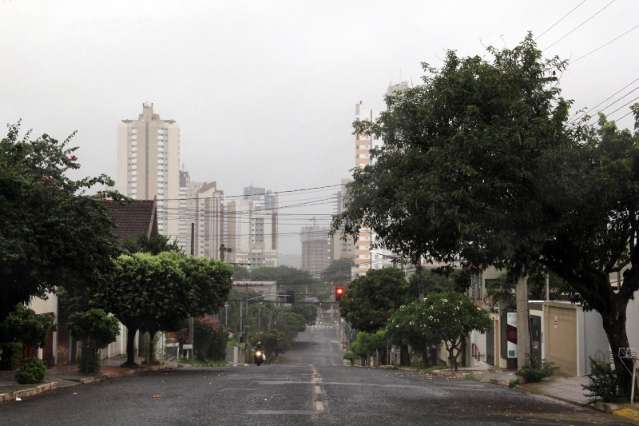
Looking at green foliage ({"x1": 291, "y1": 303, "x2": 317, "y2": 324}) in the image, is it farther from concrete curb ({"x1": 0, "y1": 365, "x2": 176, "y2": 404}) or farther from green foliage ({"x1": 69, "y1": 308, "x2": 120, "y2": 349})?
concrete curb ({"x1": 0, "y1": 365, "x2": 176, "y2": 404})

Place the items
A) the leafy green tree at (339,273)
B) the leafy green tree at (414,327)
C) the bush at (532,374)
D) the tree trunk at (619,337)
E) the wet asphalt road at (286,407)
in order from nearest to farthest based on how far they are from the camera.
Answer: the wet asphalt road at (286,407) → the tree trunk at (619,337) → the bush at (532,374) → the leafy green tree at (414,327) → the leafy green tree at (339,273)

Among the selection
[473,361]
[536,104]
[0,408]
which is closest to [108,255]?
[0,408]

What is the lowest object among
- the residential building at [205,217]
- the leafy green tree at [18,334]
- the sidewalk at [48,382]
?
the sidewalk at [48,382]

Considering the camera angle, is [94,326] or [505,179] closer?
[505,179]

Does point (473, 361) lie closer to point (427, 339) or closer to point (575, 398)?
point (427, 339)

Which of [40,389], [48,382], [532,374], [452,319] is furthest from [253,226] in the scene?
[40,389]

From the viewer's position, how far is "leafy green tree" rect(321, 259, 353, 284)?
132 meters

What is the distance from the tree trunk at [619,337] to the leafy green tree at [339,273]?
110459 millimetres

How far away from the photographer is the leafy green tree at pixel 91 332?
103 ft

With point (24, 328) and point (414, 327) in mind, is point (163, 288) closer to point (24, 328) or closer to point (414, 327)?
point (24, 328)

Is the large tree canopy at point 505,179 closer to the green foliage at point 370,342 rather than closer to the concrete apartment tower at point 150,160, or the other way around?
the green foliage at point 370,342

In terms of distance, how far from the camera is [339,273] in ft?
445

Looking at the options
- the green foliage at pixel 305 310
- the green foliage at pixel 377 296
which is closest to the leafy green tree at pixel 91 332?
the green foliage at pixel 377 296

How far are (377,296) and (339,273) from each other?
69028mm
